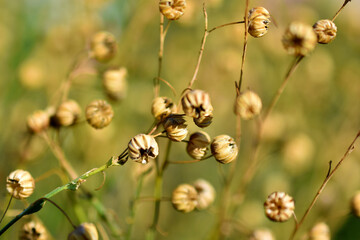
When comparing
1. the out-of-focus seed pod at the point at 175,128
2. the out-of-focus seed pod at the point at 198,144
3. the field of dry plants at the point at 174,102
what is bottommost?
the field of dry plants at the point at 174,102

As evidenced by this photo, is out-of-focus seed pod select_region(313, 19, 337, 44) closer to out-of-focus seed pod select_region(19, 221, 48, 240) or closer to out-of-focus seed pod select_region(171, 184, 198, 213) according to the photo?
out-of-focus seed pod select_region(171, 184, 198, 213)

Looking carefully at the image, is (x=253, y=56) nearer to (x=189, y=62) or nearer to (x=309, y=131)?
(x=189, y=62)

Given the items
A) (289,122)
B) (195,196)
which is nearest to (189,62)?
(289,122)

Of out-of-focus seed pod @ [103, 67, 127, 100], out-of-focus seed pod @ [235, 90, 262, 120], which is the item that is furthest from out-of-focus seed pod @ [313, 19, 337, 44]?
out-of-focus seed pod @ [103, 67, 127, 100]

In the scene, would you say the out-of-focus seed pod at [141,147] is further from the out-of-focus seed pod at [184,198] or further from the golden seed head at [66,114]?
the golden seed head at [66,114]

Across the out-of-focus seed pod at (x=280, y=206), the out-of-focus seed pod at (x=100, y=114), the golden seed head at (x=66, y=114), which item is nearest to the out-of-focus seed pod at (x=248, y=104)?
the out-of-focus seed pod at (x=280, y=206)

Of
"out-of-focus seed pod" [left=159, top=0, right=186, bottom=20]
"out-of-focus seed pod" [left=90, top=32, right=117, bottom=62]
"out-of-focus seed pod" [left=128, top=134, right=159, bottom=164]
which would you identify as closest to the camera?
"out-of-focus seed pod" [left=128, top=134, right=159, bottom=164]

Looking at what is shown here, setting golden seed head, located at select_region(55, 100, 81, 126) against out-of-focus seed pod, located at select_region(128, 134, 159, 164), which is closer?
out-of-focus seed pod, located at select_region(128, 134, 159, 164)
